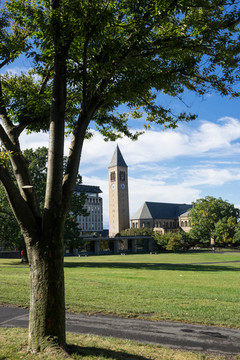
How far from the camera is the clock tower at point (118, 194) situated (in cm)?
11819

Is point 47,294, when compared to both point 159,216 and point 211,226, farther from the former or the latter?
point 159,216

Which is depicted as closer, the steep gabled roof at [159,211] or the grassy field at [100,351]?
the grassy field at [100,351]

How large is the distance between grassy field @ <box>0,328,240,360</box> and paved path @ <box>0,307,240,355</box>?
1.63ft

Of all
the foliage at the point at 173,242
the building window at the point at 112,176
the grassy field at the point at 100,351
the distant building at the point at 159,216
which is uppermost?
the building window at the point at 112,176

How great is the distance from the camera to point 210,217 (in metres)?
82.9

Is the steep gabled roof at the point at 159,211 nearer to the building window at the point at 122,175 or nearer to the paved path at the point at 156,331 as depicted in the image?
the building window at the point at 122,175

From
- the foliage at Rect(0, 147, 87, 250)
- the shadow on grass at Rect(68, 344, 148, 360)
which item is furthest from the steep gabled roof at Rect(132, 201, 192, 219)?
the shadow on grass at Rect(68, 344, 148, 360)

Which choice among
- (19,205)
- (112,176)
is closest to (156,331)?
(19,205)

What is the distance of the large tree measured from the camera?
6.24 m

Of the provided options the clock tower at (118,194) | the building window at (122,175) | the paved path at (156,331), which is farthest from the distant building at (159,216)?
the paved path at (156,331)

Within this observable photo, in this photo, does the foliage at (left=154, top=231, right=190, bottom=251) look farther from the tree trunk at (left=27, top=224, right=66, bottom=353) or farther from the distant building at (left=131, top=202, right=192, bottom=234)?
the tree trunk at (left=27, top=224, right=66, bottom=353)

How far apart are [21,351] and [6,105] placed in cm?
557

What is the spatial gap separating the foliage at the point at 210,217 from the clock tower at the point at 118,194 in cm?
3847

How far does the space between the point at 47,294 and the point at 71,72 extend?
498 centimetres
